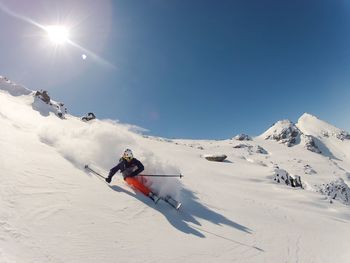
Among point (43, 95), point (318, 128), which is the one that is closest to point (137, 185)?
point (43, 95)

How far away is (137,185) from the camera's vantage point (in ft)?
40.7

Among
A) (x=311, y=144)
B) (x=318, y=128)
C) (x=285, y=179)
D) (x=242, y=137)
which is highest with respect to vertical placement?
(x=318, y=128)

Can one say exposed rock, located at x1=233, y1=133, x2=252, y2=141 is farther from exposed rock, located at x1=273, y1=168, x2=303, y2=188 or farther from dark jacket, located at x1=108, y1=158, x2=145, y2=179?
dark jacket, located at x1=108, y1=158, x2=145, y2=179

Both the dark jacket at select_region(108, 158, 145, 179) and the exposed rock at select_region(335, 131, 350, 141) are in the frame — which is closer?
the dark jacket at select_region(108, 158, 145, 179)

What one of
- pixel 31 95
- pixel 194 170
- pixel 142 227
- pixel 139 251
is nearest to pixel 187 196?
pixel 142 227

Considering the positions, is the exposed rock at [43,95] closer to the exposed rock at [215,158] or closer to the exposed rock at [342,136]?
the exposed rock at [215,158]

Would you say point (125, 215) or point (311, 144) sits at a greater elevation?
point (311, 144)

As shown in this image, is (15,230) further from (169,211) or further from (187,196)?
(187,196)

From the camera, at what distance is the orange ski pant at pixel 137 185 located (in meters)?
12.0

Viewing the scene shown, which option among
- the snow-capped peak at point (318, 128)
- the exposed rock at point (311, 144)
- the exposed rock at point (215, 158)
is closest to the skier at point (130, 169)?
the exposed rock at point (215, 158)

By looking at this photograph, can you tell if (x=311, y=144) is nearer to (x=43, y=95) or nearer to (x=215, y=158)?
(x=215, y=158)

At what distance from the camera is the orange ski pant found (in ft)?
39.5

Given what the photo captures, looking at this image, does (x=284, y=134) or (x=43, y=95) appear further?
(x=284, y=134)

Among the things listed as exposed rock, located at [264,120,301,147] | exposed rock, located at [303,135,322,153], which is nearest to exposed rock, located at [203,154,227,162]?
exposed rock, located at [264,120,301,147]
